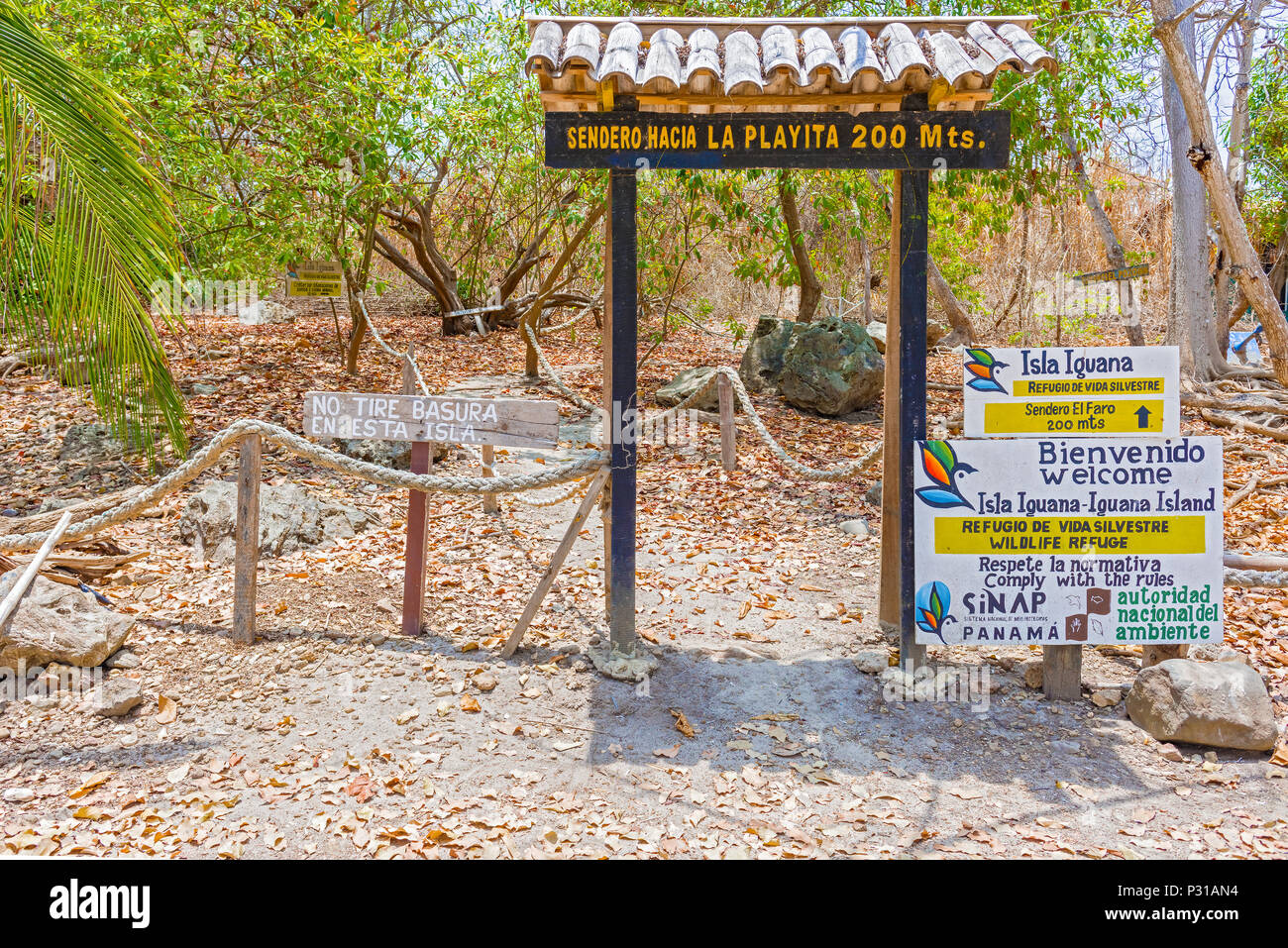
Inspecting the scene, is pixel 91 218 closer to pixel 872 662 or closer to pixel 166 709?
pixel 166 709

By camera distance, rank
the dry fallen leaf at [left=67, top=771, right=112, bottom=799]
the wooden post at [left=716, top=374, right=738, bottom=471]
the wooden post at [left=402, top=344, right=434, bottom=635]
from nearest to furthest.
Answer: the dry fallen leaf at [left=67, top=771, right=112, bottom=799] < the wooden post at [left=402, top=344, right=434, bottom=635] < the wooden post at [left=716, top=374, right=738, bottom=471]

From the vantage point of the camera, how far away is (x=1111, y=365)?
13.3 feet

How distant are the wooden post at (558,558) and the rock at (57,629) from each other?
1.87m

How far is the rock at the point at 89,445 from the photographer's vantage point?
7988 millimetres

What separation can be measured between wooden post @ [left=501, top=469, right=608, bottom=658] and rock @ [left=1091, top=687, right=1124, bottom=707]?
249 cm

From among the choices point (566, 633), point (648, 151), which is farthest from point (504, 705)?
point (648, 151)

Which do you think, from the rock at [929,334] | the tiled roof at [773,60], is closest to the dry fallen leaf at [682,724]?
the tiled roof at [773,60]

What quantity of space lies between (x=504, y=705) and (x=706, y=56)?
2957 mm

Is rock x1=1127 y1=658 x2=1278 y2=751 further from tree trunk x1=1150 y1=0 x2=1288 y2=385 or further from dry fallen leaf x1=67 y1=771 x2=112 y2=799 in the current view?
dry fallen leaf x1=67 y1=771 x2=112 y2=799

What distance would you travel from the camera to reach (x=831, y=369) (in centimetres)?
1023

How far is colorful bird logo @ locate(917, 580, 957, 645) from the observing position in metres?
4.18

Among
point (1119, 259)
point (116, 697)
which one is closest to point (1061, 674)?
point (116, 697)

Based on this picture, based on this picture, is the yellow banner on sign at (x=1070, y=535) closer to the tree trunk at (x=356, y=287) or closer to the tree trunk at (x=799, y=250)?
the tree trunk at (x=799, y=250)

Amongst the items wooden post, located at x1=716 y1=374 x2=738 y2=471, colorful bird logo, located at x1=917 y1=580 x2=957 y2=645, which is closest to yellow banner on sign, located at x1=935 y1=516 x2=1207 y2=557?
colorful bird logo, located at x1=917 y1=580 x2=957 y2=645
